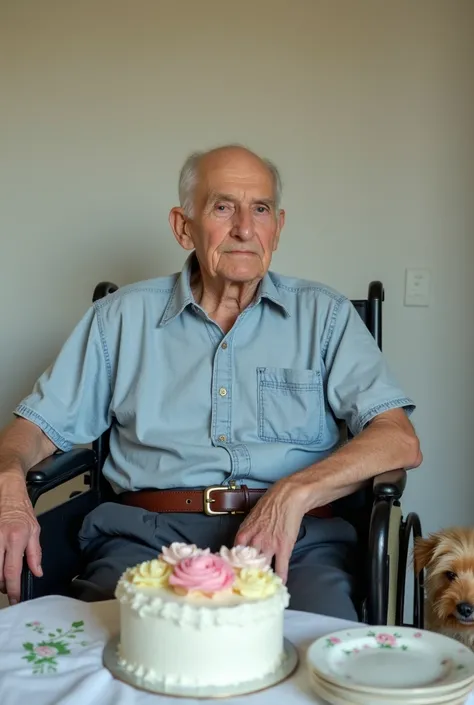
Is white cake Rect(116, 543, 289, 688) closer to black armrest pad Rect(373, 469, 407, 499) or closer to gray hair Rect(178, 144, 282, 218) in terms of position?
black armrest pad Rect(373, 469, 407, 499)

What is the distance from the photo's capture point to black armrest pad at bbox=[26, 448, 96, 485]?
5.06ft

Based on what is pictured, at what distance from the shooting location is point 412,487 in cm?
233

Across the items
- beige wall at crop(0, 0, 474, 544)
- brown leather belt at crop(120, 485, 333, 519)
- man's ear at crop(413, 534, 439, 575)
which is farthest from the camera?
beige wall at crop(0, 0, 474, 544)

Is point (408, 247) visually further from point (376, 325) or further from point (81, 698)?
point (81, 698)

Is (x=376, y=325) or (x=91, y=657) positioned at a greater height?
(x=376, y=325)

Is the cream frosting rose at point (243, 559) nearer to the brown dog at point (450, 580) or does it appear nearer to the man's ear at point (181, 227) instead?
the brown dog at point (450, 580)

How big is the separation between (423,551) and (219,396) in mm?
554

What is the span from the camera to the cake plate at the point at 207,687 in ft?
2.90

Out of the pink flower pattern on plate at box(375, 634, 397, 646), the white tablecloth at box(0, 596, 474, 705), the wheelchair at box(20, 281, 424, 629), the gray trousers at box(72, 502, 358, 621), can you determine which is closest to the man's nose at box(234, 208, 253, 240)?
the wheelchair at box(20, 281, 424, 629)

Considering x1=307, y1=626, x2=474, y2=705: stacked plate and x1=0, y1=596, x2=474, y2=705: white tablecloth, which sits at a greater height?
x1=307, y1=626, x2=474, y2=705: stacked plate

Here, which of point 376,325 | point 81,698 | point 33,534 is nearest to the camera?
point 81,698

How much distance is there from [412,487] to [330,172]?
0.92 m

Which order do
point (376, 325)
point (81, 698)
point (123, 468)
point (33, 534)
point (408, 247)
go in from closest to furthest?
point (81, 698) → point (33, 534) → point (123, 468) → point (376, 325) → point (408, 247)

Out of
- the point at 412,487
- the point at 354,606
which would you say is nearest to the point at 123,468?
the point at 354,606
